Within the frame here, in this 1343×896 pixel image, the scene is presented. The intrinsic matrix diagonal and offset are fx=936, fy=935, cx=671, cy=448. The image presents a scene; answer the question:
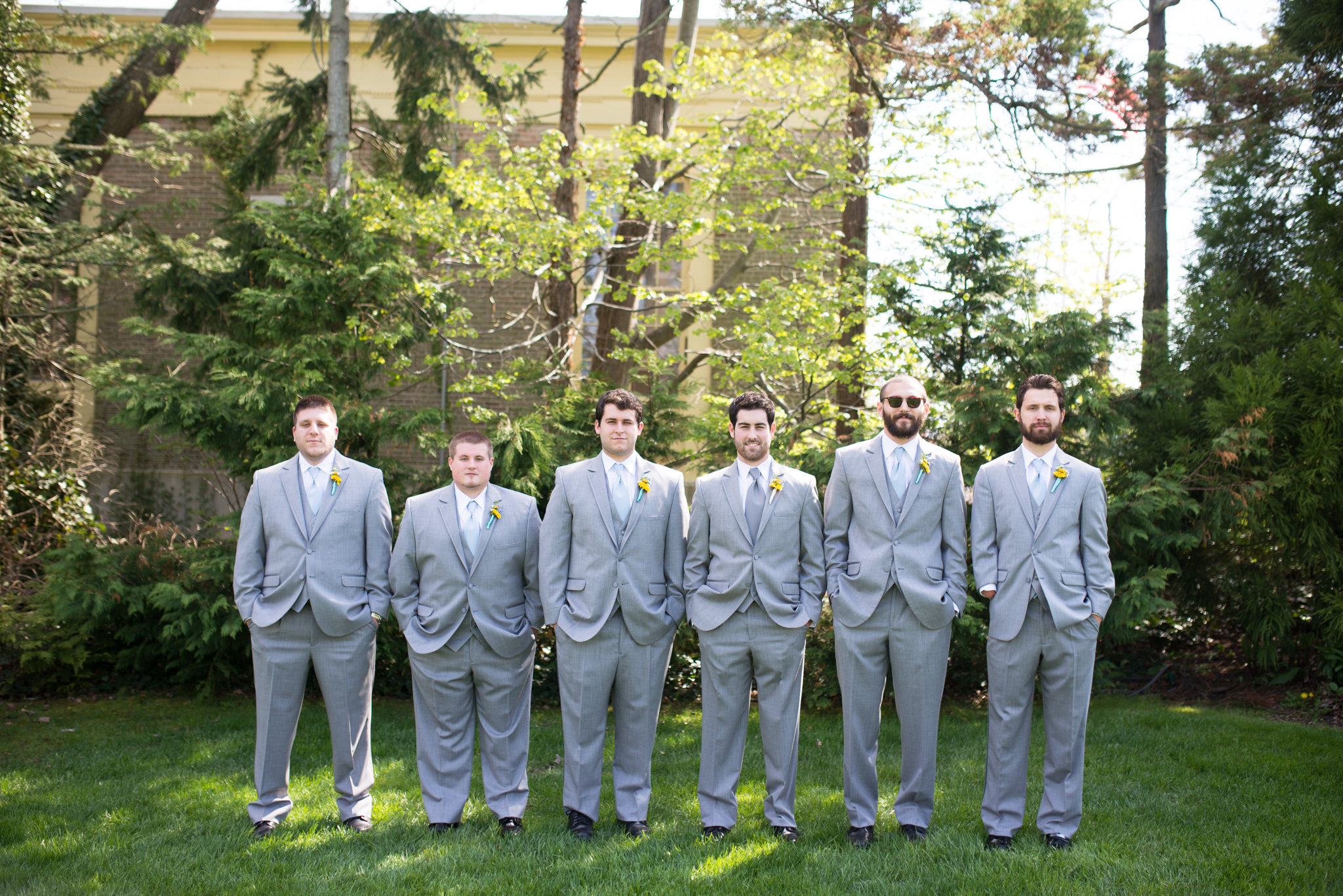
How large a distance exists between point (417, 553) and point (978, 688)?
5.20 meters

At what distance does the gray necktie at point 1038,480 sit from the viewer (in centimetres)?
456

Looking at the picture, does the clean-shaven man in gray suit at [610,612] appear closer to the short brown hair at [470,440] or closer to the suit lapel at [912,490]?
the short brown hair at [470,440]

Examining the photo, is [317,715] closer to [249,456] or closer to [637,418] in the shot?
[249,456]

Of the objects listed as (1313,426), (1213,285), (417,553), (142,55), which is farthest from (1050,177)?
(142,55)

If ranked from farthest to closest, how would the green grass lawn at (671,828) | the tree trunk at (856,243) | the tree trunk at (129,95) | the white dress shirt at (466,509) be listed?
1. the tree trunk at (129,95)
2. the tree trunk at (856,243)
3. the white dress shirt at (466,509)
4. the green grass lawn at (671,828)

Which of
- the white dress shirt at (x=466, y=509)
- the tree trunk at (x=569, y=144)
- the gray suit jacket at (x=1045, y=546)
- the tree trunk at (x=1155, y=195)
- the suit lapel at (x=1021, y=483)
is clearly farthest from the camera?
the tree trunk at (x=569, y=144)

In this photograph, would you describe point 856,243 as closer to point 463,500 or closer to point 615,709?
point 463,500

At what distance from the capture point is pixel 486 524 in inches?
188

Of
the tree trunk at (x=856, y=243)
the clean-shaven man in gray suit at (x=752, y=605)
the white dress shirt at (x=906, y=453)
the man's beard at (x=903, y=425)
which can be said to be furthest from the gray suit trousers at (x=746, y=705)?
the tree trunk at (x=856, y=243)

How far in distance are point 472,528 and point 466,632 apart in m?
0.52

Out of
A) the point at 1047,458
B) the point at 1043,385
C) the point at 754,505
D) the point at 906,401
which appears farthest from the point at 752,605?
the point at 1043,385

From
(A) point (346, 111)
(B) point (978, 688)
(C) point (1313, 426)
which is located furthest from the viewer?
(A) point (346, 111)

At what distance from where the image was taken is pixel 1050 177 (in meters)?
10.4

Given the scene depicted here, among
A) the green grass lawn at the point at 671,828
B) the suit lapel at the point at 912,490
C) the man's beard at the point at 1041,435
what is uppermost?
the man's beard at the point at 1041,435
